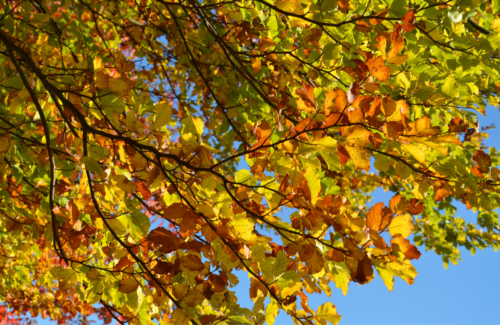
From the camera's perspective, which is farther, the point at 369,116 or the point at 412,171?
the point at 412,171

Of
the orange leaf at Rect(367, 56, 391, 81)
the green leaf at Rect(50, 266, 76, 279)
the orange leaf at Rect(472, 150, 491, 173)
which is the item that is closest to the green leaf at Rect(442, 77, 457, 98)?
the orange leaf at Rect(472, 150, 491, 173)

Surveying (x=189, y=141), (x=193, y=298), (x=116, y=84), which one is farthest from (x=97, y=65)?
(x=193, y=298)

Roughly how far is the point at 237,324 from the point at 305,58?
4.60 feet

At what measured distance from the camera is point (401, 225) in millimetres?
1095

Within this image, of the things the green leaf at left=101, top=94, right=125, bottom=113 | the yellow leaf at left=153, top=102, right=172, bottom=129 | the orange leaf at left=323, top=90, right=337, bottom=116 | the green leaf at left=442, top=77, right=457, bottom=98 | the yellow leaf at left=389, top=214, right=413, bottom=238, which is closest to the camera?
the orange leaf at left=323, top=90, right=337, bottom=116

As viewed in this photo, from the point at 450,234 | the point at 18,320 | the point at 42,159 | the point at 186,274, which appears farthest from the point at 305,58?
the point at 18,320

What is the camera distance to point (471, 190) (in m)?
1.51

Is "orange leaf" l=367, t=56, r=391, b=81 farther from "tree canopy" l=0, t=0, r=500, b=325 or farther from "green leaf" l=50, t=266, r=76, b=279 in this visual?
"green leaf" l=50, t=266, r=76, b=279

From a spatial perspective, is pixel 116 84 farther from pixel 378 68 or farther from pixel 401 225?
pixel 401 225

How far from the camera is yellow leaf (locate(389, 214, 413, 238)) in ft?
3.57

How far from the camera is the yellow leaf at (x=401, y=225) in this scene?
1088 mm

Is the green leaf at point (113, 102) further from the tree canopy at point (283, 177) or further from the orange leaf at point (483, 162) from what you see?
the orange leaf at point (483, 162)

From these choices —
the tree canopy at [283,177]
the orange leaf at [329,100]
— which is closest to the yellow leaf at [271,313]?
the tree canopy at [283,177]

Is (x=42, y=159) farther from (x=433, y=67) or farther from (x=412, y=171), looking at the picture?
(x=433, y=67)
